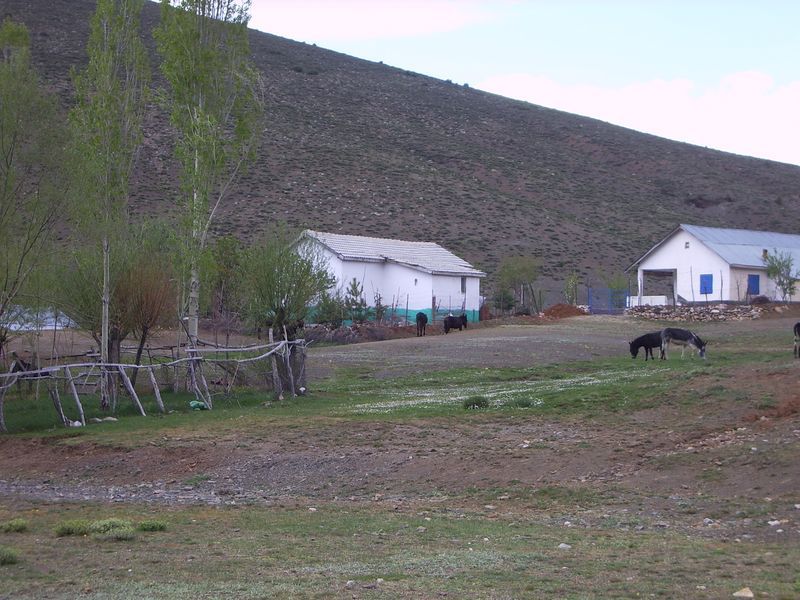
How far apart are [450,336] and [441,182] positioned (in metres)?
41.7

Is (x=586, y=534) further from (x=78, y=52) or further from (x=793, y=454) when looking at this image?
(x=78, y=52)

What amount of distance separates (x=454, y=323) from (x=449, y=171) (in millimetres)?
41138

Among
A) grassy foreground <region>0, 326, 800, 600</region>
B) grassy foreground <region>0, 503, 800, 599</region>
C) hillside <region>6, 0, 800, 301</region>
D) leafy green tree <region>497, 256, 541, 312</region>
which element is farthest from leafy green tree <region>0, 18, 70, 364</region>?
leafy green tree <region>497, 256, 541, 312</region>

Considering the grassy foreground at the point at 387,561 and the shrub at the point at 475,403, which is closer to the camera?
the grassy foreground at the point at 387,561

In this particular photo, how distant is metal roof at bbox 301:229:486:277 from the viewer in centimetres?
5425

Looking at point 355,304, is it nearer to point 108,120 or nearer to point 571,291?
point 571,291

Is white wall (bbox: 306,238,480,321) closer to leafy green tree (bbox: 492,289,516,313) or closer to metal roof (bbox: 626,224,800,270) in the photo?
leafy green tree (bbox: 492,289,516,313)

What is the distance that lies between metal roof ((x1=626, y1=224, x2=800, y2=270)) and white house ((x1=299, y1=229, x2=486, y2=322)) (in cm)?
1276

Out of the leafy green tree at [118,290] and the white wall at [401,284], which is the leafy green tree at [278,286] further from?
the white wall at [401,284]

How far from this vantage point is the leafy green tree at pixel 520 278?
59875mm

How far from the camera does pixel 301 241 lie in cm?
3225

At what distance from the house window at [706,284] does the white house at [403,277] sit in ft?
43.7

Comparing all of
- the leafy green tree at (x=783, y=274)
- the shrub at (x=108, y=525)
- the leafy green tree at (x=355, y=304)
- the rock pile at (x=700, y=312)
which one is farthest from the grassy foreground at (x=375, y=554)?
the leafy green tree at (x=783, y=274)

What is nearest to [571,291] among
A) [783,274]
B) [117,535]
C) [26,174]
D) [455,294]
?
[455,294]
